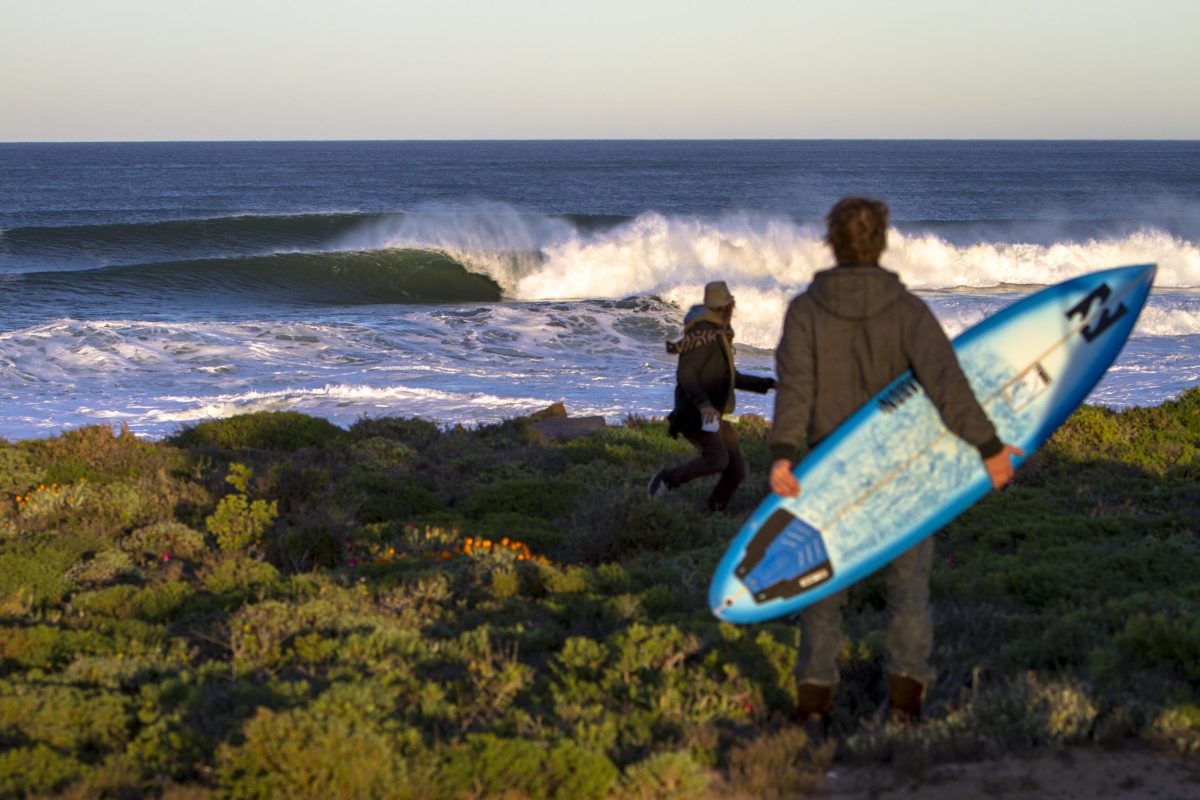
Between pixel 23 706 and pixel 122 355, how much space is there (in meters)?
19.7

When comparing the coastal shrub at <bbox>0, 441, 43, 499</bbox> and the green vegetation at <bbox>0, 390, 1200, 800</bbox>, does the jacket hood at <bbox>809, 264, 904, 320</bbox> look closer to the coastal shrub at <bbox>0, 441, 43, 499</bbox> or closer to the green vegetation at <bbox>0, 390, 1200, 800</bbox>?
the green vegetation at <bbox>0, 390, 1200, 800</bbox>

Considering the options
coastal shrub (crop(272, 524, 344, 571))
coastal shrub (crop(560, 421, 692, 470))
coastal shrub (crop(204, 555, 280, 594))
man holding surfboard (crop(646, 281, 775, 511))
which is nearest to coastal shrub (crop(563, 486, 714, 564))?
man holding surfboard (crop(646, 281, 775, 511))

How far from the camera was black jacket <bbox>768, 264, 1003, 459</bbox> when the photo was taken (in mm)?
4125

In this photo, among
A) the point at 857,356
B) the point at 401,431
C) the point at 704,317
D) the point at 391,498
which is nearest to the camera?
the point at 857,356

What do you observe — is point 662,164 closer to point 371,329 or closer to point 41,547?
point 371,329

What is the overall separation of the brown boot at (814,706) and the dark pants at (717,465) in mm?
4187

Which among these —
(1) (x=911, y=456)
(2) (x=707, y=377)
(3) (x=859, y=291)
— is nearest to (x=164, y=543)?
(2) (x=707, y=377)

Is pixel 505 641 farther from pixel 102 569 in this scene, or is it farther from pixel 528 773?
pixel 102 569

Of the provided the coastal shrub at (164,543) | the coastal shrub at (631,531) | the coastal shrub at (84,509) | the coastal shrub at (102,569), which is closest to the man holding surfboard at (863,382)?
the coastal shrub at (631,531)

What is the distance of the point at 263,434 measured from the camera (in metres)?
12.7

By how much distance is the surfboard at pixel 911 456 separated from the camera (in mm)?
4496

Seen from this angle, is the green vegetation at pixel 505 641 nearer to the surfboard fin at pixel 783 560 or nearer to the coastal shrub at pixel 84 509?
the coastal shrub at pixel 84 509

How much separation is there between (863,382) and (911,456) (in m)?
0.47

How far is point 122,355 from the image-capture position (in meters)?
23.0
